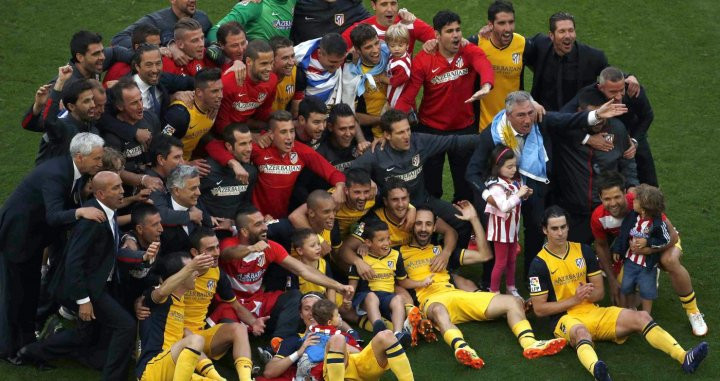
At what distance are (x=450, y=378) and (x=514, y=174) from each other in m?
1.95

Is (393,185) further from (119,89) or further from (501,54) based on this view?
(119,89)

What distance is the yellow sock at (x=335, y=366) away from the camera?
9.07 metres

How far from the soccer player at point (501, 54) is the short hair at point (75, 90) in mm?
3883

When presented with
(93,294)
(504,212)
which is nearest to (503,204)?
(504,212)

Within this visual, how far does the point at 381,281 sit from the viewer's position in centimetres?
1060

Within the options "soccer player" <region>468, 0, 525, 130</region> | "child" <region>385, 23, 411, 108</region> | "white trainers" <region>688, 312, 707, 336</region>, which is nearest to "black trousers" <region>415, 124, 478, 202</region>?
"soccer player" <region>468, 0, 525, 130</region>

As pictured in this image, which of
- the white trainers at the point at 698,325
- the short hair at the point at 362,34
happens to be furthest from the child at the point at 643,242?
the short hair at the point at 362,34

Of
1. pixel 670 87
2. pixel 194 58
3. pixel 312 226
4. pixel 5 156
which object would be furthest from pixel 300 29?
pixel 670 87

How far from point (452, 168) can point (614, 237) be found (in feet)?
5.86

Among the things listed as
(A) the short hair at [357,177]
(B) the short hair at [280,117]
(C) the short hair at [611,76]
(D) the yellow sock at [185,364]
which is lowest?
(D) the yellow sock at [185,364]

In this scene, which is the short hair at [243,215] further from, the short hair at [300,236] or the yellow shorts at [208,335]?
the yellow shorts at [208,335]

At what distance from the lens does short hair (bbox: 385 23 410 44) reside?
1129 cm

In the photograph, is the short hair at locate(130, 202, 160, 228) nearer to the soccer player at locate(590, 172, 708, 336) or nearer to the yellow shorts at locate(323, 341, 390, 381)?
the yellow shorts at locate(323, 341, 390, 381)

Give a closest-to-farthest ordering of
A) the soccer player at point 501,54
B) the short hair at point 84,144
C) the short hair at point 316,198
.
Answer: the short hair at point 84,144, the short hair at point 316,198, the soccer player at point 501,54
